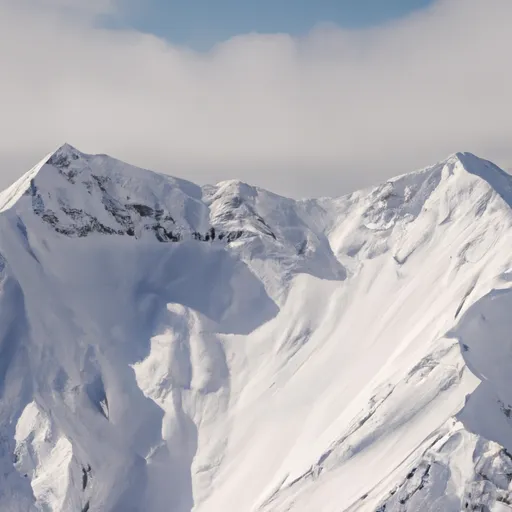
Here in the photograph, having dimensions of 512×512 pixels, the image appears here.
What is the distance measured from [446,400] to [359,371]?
28944mm

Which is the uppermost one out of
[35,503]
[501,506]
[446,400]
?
[35,503]

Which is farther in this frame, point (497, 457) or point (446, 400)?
point (446, 400)

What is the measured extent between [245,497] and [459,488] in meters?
40.4

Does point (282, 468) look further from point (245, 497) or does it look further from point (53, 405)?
point (53, 405)

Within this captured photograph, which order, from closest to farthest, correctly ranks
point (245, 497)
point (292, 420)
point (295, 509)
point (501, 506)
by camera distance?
point (501, 506), point (295, 509), point (245, 497), point (292, 420)

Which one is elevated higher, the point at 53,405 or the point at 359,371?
the point at 53,405

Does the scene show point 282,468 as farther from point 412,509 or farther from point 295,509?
point 412,509

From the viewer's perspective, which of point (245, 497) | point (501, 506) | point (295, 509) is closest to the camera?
point (501, 506)

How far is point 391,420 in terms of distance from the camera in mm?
172750

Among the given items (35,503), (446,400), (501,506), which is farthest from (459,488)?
(35,503)

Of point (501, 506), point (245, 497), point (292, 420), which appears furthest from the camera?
point (292, 420)

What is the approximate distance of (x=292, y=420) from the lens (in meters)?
195

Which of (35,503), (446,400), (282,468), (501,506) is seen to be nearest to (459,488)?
(501,506)

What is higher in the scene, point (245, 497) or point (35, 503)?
point (35, 503)
